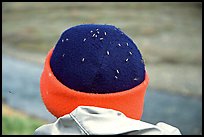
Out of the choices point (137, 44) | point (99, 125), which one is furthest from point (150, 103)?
point (99, 125)

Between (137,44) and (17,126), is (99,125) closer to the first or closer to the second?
(17,126)

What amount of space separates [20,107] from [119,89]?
4.53 m

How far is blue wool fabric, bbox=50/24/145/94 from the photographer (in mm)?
1229

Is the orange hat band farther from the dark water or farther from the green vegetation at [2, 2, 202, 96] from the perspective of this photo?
the green vegetation at [2, 2, 202, 96]

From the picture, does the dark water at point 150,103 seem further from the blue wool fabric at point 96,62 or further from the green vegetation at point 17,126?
the blue wool fabric at point 96,62

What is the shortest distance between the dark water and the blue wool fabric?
3.75 metres

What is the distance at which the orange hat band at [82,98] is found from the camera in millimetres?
1228

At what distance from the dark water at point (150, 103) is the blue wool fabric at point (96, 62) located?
3.75 m

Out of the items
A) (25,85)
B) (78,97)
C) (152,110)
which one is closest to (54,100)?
(78,97)

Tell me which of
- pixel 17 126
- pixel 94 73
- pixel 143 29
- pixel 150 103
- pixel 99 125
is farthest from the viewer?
pixel 143 29

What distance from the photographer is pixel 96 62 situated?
1.23 metres

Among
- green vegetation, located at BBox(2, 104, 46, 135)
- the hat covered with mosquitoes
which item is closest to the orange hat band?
the hat covered with mosquitoes

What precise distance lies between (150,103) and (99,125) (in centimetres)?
472

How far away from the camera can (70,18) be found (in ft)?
32.1
